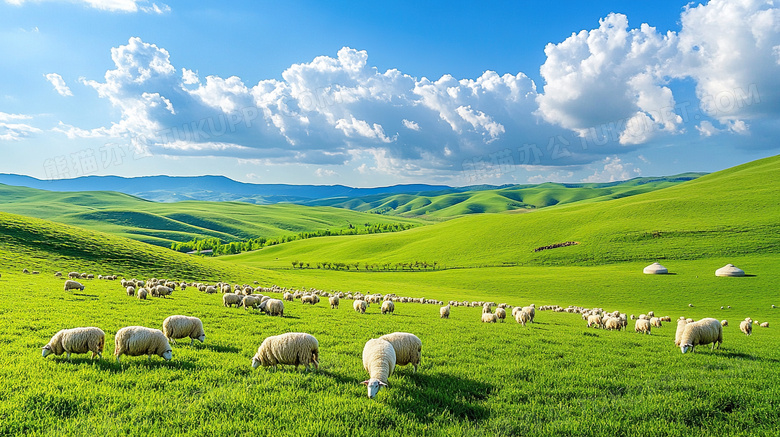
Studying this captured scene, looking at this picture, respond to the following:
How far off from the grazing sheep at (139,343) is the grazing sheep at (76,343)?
23.9 inches

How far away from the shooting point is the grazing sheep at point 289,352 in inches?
383

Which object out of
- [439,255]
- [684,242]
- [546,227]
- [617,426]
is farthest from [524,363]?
[546,227]

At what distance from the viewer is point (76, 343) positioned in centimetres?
994

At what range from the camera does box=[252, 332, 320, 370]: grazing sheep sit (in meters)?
9.73

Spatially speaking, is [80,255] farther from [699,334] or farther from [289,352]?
[699,334]

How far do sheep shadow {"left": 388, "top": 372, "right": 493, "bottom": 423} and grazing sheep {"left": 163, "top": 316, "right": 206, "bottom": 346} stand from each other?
7.88m

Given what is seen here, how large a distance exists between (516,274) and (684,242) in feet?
Result: 115

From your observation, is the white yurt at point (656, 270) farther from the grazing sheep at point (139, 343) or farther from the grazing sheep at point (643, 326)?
the grazing sheep at point (139, 343)

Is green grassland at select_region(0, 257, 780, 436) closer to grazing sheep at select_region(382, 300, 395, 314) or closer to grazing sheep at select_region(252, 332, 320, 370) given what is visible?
grazing sheep at select_region(252, 332, 320, 370)

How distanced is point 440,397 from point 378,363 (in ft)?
5.45

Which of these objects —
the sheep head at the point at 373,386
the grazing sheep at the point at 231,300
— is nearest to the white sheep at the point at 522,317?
the sheep head at the point at 373,386

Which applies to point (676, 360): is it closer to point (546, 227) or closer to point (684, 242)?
point (684, 242)

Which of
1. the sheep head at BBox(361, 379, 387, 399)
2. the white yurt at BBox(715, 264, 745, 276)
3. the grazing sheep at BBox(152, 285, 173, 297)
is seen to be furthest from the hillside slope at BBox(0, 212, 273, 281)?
the white yurt at BBox(715, 264, 745, 276)

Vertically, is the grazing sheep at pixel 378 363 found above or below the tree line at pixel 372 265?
above
